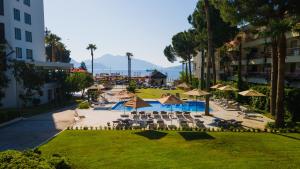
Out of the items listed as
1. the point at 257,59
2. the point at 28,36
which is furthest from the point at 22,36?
the point at 257,59

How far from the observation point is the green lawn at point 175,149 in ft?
48.0

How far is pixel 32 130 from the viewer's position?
936 inches

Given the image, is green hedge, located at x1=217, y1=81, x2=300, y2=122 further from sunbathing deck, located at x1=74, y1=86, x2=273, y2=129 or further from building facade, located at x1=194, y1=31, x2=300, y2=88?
building facade, located at x1=194, y1=31, x2=300, y2=88

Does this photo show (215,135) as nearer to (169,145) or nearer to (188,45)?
(169,145)

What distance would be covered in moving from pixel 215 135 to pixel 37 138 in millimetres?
12548

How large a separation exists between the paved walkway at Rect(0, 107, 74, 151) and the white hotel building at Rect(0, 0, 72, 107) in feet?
29.9

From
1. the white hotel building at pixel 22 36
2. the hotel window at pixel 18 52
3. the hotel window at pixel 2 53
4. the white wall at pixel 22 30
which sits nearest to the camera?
the hotel window at pixel 2 53

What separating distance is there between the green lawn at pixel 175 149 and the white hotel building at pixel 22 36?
2011cm

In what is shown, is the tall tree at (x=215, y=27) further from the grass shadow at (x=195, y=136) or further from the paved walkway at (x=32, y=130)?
the grass shadow at (x=195, y=136)

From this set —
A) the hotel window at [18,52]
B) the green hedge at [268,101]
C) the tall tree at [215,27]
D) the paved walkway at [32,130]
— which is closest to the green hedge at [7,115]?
the paved walkway at [32,130]

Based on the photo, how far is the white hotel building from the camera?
37406 millimetres

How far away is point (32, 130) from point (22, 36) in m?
23.2

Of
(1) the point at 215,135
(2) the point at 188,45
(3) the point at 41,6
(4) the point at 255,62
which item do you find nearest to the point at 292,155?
(1) the point at 215,135

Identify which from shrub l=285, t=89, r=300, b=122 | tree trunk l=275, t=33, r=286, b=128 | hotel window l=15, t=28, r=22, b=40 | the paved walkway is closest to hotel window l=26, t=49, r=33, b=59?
hotel window l=15, t=28, r=22, b=40
